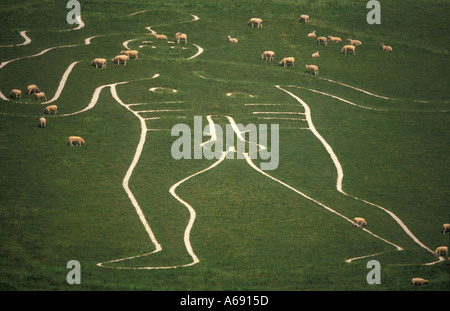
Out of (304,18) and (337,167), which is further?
(304,18)

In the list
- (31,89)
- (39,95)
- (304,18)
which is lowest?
(39,95)

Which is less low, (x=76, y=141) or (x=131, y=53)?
(x=131, y=53)

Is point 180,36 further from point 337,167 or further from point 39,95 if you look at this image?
point 337,167

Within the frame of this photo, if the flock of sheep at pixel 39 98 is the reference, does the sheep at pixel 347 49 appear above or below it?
below

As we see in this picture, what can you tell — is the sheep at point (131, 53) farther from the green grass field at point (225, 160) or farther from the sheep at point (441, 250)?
the sheep at point (441, 250)

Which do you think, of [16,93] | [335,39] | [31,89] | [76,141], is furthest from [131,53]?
[335,39]

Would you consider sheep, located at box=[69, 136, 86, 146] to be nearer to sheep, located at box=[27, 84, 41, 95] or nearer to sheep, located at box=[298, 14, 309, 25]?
sheep, located at box=[27, 84, 41, 95]

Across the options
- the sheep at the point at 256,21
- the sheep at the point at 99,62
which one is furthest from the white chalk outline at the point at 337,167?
the sheep at the point at 256,21

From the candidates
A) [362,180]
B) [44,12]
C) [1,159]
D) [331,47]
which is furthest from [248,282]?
[44,12]

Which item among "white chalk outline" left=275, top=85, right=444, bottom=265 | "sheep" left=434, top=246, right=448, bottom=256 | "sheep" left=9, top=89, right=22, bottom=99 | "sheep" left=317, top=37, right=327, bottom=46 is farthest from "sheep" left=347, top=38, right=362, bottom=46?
"sheep" left=434, top=246, right=448, bottom=256

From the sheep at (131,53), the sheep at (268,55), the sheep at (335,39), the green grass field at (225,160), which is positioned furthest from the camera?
the sheep at (335,39)
